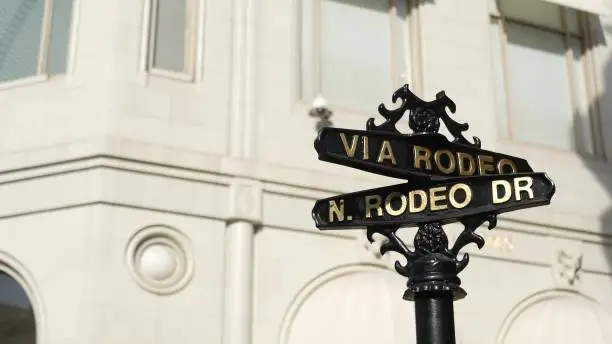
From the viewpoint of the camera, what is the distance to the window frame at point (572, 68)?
491 inches

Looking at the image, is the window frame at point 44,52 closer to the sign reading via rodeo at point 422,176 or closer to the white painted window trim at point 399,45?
the white painted window trim at point 399,45

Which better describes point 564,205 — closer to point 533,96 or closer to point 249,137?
point 533,96

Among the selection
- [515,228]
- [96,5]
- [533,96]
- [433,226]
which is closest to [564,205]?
[515,228]

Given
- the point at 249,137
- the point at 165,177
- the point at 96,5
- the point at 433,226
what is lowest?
the point at 433,226

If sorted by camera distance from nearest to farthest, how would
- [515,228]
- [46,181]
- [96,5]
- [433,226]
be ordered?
[433,226] < [46,181] < [96,5] < [515,228]

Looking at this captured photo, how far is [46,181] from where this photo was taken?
9.38m

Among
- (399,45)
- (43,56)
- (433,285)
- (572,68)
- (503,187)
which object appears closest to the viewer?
(433,285)

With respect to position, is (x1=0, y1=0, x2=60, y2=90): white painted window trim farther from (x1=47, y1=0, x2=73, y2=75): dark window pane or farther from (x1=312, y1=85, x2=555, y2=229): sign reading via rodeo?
(x1=312, y1=85, x2=555, y2=229): sign reading via rodeo

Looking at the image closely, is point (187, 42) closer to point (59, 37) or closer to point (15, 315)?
point (59, 37)

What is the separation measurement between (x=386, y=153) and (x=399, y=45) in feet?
23.4

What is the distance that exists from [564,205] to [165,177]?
579 cm

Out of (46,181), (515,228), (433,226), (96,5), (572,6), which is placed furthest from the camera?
(572,6)

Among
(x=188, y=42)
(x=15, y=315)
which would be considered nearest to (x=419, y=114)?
(x=188, y=42)

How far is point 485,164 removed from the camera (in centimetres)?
512
